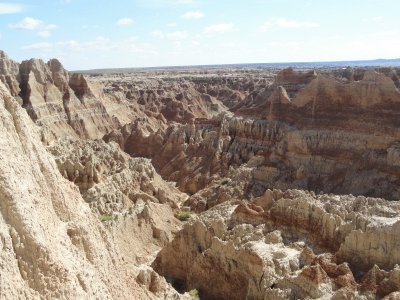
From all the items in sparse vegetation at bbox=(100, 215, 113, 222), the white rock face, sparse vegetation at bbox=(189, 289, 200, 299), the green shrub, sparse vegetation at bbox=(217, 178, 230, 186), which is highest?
the white rock face

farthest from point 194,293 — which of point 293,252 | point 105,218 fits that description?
point 105,218

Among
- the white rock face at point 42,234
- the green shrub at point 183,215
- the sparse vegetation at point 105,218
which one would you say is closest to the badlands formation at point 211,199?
the white rock face at point 42,234

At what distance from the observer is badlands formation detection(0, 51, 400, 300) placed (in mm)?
11591

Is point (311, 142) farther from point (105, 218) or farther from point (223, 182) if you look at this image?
point (105, 218)

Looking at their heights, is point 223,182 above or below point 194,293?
below

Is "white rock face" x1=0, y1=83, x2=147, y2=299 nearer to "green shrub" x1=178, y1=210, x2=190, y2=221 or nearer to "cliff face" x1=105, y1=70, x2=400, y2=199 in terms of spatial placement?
"green shrub" x1=178, y1=210, x2=190, y2=221

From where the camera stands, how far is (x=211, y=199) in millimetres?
38625

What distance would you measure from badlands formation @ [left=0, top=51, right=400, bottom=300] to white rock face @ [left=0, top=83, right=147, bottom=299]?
1.3 inches

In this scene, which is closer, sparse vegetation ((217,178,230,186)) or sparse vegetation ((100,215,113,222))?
sparse vegetation ((100,215,113,222))

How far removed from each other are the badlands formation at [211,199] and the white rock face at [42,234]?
0.11 feet

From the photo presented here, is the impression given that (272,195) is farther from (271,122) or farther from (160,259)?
(271,122)

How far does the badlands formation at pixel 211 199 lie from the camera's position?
1159 centimetres

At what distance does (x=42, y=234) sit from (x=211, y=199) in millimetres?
28183

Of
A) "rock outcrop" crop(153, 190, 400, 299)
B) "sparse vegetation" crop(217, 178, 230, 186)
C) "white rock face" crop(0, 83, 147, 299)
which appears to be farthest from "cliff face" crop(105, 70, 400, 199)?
"white rock face" crop(0, 83, 147, 299)
